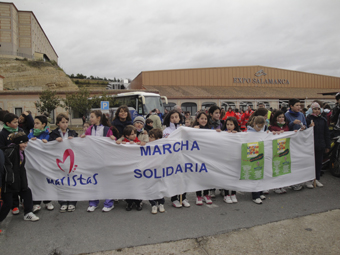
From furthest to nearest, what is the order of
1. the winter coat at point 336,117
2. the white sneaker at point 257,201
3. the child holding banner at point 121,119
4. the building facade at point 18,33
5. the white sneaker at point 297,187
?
the building facade at point 18,33 < the winter coat at point 336,117 < the white sneaker at point 297,187 < the child holding banner at point 121,119 < the white sneaker at point 257,201

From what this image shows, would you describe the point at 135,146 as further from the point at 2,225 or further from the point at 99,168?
the point at 2,225

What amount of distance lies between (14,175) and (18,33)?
244 ft

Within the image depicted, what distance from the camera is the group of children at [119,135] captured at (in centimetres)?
390

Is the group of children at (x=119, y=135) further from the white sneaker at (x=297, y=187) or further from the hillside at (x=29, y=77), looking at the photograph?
the hillside at (x=29, y=77)

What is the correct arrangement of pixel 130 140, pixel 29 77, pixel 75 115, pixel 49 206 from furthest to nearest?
1. pixel 29 77
2. pixel 75 115
3. pixel 130 140
4. pixel 49 206

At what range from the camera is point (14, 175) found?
12.4ft

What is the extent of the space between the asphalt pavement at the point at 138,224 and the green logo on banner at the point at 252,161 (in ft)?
1.57

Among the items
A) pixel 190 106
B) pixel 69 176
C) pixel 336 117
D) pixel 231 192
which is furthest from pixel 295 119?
pixel 190 106

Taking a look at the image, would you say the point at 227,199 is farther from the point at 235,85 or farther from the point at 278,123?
the point at 235,85

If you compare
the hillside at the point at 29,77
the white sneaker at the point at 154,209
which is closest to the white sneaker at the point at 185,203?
the white sneaker at the point at 154,209

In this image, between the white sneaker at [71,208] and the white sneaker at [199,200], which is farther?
the white sneaker at [199,200]

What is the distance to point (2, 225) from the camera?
12.7 feet

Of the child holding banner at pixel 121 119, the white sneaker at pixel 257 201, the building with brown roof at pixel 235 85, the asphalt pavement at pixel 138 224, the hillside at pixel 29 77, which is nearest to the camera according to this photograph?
the asphalt pavement at pixel 138 224

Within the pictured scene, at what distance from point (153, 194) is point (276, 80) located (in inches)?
1916
